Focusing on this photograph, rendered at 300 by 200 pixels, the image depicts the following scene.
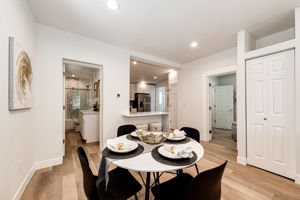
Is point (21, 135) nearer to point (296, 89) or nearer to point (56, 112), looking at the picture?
point (56, 112)

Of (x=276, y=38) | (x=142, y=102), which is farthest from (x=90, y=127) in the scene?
(x=276, y=38)

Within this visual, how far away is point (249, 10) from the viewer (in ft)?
6.23

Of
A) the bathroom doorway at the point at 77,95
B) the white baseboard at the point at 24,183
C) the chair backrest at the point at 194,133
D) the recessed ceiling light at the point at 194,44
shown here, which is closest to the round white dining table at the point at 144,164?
the chair backrest at the point at 194,133

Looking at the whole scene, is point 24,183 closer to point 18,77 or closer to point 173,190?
point 18,77

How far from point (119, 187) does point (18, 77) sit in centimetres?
174

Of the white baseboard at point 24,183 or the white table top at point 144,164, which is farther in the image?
the white baseboard at point 24,183

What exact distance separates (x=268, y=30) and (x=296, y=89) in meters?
1.35

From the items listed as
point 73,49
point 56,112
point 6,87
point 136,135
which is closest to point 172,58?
point 73,49

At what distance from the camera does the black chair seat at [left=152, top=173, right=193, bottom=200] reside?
1044 millimetres

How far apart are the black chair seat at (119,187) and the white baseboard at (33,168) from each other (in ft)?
4.05

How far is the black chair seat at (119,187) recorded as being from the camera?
0.98m

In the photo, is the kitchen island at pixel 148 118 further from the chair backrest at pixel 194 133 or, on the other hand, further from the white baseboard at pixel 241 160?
the white baseboard at pixel 241 160

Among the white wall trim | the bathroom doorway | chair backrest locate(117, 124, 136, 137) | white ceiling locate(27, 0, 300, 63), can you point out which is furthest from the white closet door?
the bathroom doorway

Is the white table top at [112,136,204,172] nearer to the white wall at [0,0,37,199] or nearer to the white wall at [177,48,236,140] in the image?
the white wall at [0,0,37,199]
